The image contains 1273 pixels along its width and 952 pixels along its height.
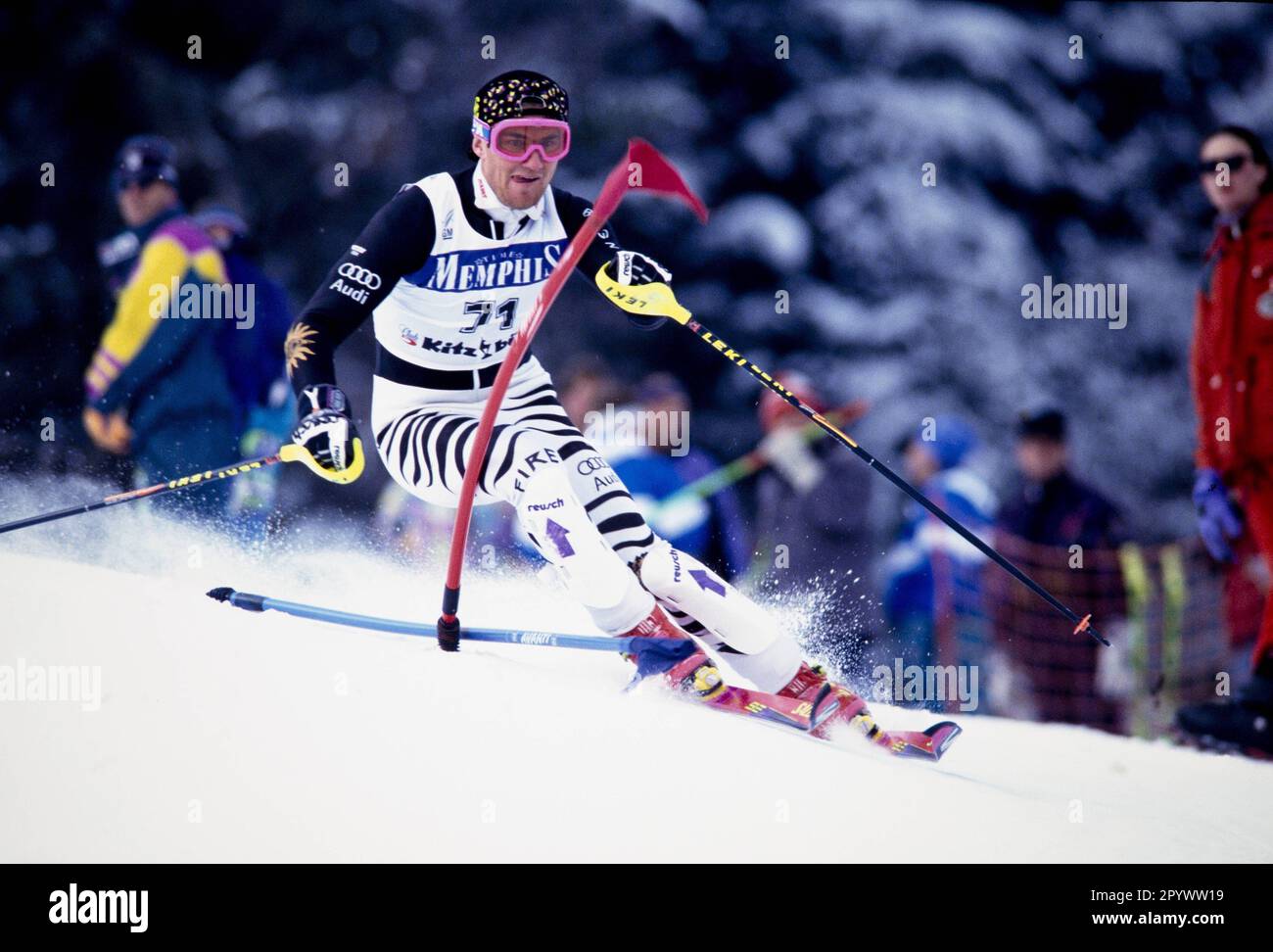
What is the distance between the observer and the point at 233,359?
4.05 meters

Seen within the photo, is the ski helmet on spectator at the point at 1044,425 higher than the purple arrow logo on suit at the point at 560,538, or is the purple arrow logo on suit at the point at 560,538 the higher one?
the ski helmet on spectator at the point at 1044,425

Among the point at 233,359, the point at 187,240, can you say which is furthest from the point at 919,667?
the point at 187,240

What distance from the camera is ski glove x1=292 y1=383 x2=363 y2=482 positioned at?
10.9ft

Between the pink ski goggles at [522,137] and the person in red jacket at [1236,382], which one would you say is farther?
the person in red jacket at [1236,382]

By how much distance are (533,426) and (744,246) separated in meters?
1.05

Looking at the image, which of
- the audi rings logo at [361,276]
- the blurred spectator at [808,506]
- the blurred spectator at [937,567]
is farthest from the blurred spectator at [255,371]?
the blurred spectator at [937,567]

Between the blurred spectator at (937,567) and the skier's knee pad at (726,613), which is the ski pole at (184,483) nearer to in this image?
the skier's knee pad at (726,613)

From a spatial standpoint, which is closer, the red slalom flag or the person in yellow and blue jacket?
the red slalom flag

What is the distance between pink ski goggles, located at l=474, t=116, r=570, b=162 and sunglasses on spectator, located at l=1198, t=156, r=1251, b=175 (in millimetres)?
2046

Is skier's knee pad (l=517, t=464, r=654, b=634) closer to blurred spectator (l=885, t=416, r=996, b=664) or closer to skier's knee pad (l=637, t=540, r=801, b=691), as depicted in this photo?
skier's knee pad (l=637, t=540, r=801, b=691)

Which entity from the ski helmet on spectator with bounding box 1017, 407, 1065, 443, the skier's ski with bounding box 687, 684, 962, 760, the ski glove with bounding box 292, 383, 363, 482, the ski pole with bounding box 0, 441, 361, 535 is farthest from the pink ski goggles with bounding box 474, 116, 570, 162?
the ski helmet on spectator with bounding box 1017, 407, 1065, 443

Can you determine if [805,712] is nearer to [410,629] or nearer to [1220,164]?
[410,629]

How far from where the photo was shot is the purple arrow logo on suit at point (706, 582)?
3615mm

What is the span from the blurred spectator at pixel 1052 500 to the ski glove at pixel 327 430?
6.40ft
